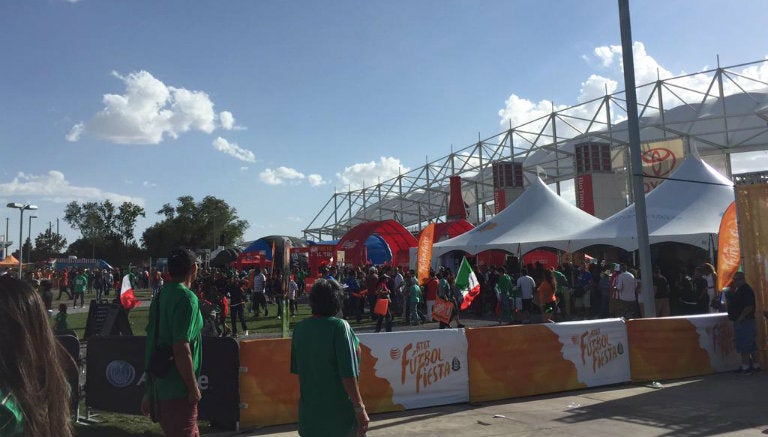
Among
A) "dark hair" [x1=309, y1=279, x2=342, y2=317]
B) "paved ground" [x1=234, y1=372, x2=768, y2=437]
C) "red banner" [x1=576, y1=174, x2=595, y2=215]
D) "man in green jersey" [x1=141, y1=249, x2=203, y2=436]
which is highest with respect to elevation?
"red banner" [x1=576, y1=174, x2=595, y2=215]

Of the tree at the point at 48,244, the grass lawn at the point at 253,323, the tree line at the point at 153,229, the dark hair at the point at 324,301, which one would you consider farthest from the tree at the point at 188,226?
the dark hair at the point at 324,301

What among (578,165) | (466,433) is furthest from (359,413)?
(578,165)

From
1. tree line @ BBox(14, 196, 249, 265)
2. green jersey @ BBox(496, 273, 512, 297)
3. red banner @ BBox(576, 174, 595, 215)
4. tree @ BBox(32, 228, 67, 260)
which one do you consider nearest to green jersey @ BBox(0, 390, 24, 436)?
green jersey @ BBox(496, 273, 512, 297)

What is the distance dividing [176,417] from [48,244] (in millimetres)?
112864

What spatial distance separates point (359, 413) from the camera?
140 inches

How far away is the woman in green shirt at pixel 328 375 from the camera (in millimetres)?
3586

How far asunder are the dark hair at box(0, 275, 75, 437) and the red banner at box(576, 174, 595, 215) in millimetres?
32654

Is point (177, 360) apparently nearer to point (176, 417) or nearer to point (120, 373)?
point (176, 417)

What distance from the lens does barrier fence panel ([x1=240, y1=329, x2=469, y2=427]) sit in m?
7.20

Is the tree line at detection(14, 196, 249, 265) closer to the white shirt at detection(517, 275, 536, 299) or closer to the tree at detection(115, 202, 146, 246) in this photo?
the tree at detection(115, 202, 146, 246)

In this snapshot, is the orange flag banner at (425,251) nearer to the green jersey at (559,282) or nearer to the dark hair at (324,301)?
the green jersey at (559,282)

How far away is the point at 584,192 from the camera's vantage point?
3278cm

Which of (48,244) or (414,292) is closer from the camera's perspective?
(414,292)

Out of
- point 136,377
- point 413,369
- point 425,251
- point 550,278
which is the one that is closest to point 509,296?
point 550,278
